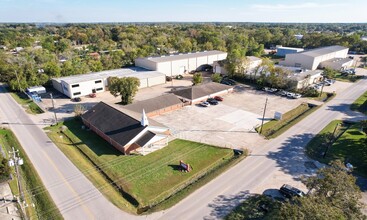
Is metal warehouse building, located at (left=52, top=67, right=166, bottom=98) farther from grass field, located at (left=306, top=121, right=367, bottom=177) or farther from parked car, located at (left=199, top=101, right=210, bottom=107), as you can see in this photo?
grass field, located at (left=306, top=121, right=367, bottom=177)

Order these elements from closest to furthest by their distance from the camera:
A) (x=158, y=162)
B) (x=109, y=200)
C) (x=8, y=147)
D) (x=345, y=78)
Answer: (x=109, y=200) < (x=158, y=162) < (x=8, y=147) < (x=345, y=78)

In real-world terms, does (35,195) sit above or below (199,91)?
below

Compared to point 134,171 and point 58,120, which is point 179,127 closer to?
point 134,171

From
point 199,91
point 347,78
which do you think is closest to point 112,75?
point 199,91

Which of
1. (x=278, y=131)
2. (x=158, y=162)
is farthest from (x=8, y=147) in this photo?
(x=278, y=131)

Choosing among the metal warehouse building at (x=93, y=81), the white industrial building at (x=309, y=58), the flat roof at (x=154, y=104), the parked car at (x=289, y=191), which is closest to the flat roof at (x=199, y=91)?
the flat roof at (x=154, y=104)

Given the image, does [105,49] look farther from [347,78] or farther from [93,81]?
[347,78]

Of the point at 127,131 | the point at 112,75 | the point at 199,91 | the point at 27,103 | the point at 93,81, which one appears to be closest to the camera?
the point at 127,131

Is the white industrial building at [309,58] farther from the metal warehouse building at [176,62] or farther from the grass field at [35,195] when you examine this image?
the grass field at [35,195]
